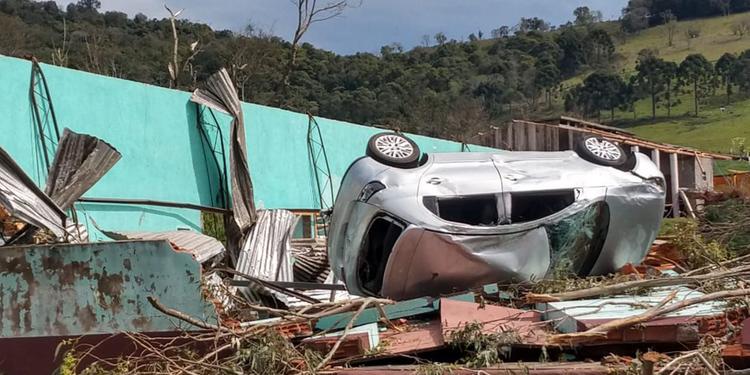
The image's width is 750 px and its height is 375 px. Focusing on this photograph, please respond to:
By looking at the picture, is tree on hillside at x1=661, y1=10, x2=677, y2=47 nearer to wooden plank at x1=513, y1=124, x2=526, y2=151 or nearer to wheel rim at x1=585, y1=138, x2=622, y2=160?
wooden plank at x1=513, y1=124, x2=526, y2=151

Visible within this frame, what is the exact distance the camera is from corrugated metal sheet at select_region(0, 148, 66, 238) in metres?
6.38

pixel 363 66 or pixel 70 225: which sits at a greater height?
pixel 363 66

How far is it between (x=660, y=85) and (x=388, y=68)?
28.3 m

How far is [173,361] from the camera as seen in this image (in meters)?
4.93

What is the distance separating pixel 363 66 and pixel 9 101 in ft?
121

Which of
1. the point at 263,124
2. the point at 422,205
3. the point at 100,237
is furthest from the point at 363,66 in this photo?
the point at 422,205

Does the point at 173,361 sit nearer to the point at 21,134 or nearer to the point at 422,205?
the point at 422,205

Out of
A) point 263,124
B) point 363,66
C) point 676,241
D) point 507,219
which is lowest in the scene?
point 676,241

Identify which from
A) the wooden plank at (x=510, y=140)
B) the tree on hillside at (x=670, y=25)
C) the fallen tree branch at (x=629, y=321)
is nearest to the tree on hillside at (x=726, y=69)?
the tree on hillside at (x=670, y=25)

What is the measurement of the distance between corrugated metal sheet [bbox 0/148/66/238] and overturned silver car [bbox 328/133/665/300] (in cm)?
246

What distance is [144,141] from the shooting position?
1087 centimetres

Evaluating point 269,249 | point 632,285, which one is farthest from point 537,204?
point 269,249

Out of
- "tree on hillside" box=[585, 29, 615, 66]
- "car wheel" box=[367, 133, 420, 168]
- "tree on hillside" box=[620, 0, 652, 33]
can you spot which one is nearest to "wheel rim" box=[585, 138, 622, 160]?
"car wheel" box=[367, 133, 420, 168]

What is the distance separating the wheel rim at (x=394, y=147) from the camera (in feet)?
23.3
